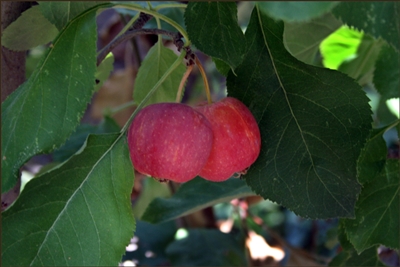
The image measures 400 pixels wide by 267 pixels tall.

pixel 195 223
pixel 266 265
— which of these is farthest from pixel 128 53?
pixel 266 265

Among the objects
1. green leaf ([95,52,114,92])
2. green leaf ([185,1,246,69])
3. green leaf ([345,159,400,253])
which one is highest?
green leaf ([185,1,246,69])

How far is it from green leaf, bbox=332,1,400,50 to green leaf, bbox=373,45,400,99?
20.9 inches

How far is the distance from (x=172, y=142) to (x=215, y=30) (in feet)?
0.66

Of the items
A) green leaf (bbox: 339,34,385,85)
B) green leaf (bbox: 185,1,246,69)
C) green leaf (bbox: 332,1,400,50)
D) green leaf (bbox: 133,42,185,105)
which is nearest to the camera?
green leaf (bbox: 332,1,400,50)

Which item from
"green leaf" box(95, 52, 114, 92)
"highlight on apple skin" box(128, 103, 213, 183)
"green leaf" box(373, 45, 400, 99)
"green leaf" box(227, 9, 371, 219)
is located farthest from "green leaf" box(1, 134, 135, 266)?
"green leaf" box(373, 45, 400, 99)

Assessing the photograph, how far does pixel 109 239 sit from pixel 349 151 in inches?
17.2

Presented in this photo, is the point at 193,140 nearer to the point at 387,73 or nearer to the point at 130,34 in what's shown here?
the point at 130,34

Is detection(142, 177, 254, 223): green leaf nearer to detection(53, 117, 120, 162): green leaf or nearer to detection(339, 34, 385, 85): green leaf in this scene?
detection(53, 117, 120, 162): green leaf

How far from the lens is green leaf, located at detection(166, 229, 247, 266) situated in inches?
76.3

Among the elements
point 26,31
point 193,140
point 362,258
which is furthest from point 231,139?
point 362,258

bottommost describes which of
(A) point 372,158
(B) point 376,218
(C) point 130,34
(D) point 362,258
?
(D) point 362,258

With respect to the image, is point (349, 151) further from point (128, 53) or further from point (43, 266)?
point (128, 53)

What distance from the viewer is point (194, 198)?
144 centimetres

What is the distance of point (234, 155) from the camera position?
887 millimetres
